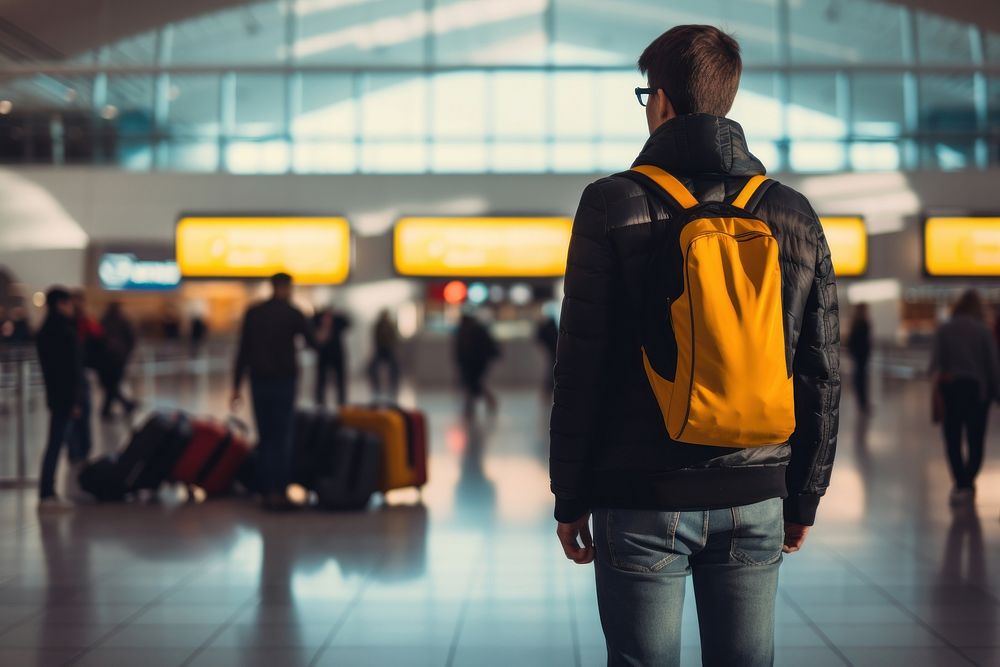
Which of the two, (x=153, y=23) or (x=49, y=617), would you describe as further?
(x=153, y=23)

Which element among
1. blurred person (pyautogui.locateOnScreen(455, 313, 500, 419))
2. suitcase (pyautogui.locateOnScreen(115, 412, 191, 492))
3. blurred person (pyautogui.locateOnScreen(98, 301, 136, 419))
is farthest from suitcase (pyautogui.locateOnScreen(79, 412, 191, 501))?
blurred person (pyautogui.locateOnScreen(455, 313, 500, 419))

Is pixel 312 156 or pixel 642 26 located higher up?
pixel 642 26

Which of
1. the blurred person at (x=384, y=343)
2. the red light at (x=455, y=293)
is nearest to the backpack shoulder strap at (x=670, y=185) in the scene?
the blurred person at (x=384, y=343)

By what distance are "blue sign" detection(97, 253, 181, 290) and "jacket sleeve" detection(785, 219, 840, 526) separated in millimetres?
8522

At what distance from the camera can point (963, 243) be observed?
9805mm

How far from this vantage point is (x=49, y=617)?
475 cm

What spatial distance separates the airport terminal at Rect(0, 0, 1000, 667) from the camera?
6.19ft

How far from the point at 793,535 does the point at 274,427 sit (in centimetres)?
624

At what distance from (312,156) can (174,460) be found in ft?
11.1

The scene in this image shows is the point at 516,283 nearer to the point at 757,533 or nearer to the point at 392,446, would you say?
the point at 392,446

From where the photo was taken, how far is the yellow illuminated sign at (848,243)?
10.1m

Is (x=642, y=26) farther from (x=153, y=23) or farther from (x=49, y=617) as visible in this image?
(x=49, y=617)

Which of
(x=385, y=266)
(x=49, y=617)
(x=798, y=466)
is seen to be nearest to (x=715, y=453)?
(x=798, y=466)

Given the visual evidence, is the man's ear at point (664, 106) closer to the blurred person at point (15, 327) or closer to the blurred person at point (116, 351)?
the blurred person at point (15, 327)
